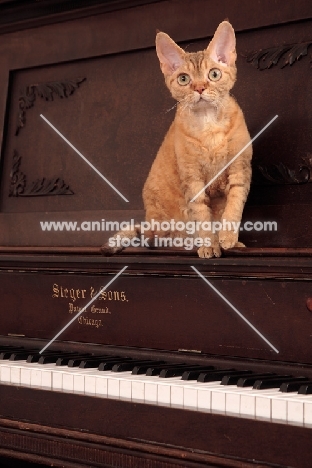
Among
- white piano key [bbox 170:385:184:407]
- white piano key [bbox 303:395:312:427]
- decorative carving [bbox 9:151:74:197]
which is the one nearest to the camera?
white piano key [bbox 303:395:312:427]

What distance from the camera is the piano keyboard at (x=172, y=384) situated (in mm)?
2107

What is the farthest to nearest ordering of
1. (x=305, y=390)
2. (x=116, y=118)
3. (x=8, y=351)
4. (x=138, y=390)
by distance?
(x=116, y=118), (x=8, y=351), (x=138, y=390), (x=305, y=390)

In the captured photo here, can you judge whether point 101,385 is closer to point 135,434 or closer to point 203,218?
point 135,434

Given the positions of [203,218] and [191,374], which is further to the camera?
[203,218]

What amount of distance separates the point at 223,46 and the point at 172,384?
110 cm

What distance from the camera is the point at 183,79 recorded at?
107 inches

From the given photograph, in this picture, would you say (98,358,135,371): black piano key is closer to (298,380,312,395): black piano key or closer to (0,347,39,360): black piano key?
(0,347,39,360): black piano key

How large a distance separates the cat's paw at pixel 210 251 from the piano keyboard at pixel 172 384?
1.16ft

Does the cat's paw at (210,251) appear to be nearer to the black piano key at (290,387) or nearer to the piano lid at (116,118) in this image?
the piano lid at (116,118)

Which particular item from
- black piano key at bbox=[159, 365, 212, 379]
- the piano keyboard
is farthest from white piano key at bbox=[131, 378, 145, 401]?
black piano key at bbox=[159, 365, 212, 379]

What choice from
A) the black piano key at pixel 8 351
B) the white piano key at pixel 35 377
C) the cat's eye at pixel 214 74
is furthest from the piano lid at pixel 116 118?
the white piano key at pixel 35 377

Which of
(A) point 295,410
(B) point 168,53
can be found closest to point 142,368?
(A) point 295,410

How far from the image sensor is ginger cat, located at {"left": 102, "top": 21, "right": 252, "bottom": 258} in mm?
2680

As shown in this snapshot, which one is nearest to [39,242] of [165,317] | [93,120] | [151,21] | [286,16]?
[93,120]
